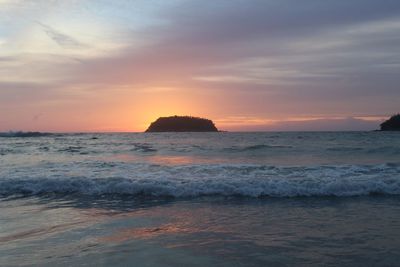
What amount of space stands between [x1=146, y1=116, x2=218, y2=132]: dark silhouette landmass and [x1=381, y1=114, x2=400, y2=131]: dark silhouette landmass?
6314cm

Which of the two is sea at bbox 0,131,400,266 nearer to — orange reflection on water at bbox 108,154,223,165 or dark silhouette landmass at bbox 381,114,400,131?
orange reflection on water at bbox 108,154,223,165

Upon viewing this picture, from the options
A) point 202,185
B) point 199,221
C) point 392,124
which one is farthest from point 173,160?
point 392,124

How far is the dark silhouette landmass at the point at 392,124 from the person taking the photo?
414 ft

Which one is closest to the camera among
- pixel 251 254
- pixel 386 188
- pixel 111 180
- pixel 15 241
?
pixel 251 254

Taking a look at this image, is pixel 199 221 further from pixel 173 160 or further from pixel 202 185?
pixel 173 160

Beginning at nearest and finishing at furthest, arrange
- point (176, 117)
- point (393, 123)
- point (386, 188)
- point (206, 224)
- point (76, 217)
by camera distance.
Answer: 1. point (206, 224)
2. point (76, 217)
3. point (386, 188)
4. point (393, 123)
5. point (176, 117)

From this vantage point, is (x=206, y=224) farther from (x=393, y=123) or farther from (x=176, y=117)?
(x=176, y=117)

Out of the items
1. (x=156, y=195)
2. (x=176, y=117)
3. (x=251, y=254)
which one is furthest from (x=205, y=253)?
(x=176, y=117)

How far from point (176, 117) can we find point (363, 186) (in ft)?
492

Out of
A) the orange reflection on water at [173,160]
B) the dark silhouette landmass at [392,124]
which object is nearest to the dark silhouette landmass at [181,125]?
the dark silhouette landmass at [392,124]

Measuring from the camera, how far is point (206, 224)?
8.92 meters

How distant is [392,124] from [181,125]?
243ft

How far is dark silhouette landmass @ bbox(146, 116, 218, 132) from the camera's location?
516ft

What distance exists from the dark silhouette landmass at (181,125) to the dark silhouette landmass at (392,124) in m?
63.1
